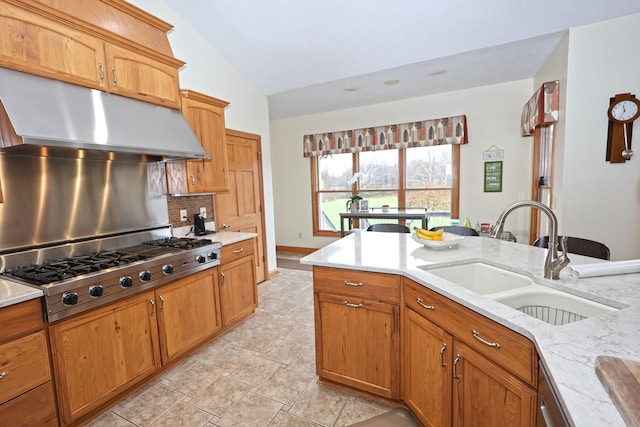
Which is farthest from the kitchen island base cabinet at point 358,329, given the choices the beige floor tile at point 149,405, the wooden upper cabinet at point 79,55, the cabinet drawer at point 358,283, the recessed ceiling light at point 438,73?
the recessed ceiling light at point 438,73

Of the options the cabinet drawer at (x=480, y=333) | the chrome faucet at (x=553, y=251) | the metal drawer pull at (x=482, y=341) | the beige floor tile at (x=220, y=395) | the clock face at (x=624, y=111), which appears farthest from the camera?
the clock face at (x=624, y=111)

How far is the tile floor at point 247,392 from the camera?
180 cm

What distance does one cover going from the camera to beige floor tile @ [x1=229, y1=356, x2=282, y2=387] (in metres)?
2.17

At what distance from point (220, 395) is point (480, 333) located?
68.7 inches

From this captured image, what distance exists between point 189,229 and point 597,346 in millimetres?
3129

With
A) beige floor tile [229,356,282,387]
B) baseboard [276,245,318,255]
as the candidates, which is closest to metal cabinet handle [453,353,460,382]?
beige floor tile [229,356,282,387]

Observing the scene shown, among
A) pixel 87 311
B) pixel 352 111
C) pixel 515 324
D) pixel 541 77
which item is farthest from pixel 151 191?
pixel 541 77

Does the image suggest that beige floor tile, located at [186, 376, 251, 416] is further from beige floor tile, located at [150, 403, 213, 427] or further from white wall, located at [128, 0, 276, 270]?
white wall, located at [128, 0, 276, 270]

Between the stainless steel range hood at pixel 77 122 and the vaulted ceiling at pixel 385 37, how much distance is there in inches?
52.4

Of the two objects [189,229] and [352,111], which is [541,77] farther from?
[189,229]

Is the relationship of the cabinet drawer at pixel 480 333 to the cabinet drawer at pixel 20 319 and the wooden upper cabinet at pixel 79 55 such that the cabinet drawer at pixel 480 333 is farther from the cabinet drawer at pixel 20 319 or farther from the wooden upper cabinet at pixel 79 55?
the wooden upper cabinet at pixel 79 55

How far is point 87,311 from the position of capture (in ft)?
5.69

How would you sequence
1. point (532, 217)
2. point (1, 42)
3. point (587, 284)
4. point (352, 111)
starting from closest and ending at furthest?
point (587, 284)
point (1, 42)
point (532, 217)
point (352, 111)

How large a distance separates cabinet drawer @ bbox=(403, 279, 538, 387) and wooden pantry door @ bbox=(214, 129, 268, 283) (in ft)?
8.68
